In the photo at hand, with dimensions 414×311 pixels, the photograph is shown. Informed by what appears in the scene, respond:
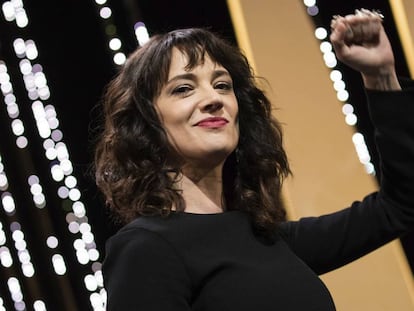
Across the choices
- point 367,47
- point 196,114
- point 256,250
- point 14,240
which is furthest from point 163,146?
point 14,240

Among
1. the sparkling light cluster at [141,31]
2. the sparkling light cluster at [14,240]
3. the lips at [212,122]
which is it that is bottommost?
the sparkling light cluster at [14,240]

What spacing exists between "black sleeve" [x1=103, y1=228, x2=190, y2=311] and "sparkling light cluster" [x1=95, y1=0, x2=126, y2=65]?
79cm

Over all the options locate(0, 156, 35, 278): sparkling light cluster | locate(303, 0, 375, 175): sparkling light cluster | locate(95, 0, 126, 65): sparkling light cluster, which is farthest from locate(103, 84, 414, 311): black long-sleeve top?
locate(0, 156, 35, 278): sparkling light cluster

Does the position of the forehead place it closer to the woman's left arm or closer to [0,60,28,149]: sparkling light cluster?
the woman's left arm

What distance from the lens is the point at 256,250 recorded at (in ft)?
3.10

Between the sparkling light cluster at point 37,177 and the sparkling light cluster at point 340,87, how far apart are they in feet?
1.27

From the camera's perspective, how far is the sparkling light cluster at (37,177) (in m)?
1.63

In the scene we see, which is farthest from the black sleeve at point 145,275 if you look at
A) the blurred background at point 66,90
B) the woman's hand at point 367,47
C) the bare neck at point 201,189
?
the blurred background at point 66,90

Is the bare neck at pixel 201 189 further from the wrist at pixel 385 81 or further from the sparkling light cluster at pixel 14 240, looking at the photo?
the sparkling light cluster at pixel 14 240

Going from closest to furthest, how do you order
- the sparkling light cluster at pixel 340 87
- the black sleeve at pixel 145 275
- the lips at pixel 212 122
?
the black sleeve at pixel 145 275, the lips at pixel 212 122, the sparkling light cluster at pixel 340 87

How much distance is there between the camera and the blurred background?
1.62 m

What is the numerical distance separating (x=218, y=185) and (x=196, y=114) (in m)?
0.10

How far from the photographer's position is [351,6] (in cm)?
162

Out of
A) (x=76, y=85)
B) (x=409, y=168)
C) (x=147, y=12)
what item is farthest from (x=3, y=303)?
(x=409, y=168)
